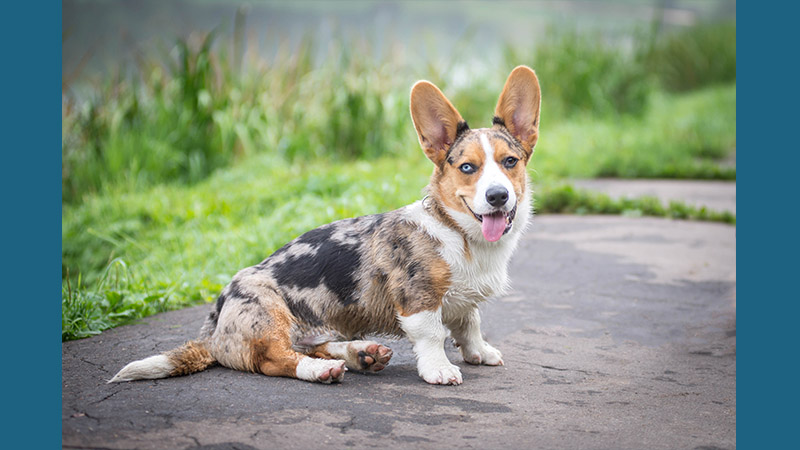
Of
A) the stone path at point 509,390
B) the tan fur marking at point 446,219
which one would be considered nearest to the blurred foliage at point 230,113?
the stone path at point 509,390

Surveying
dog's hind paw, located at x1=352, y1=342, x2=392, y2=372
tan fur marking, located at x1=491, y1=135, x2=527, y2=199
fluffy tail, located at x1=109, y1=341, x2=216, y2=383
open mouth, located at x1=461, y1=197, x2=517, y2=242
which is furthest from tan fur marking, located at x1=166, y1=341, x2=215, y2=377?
tan fur marking, located at x1=491, y1=135, x2=527, y2=199

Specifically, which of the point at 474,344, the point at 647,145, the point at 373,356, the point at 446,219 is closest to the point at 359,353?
the point at 373,356

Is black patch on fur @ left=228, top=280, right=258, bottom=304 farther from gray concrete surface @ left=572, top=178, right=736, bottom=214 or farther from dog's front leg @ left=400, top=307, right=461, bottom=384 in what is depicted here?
gray concrete surface @ left=572, top=178, right=736, bottom=214

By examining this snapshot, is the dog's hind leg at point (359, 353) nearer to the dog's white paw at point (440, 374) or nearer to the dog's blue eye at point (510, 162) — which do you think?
the dog's white paw at point (440, 374)

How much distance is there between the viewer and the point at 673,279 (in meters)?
5.48

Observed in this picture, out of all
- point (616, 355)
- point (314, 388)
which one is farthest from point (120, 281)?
point (616, 355)

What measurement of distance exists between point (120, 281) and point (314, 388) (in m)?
2.58

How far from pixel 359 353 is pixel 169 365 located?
0.90 m

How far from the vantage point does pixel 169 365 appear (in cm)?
344

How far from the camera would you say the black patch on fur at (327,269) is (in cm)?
367

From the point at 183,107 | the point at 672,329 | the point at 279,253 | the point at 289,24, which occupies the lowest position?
the point at 672,329

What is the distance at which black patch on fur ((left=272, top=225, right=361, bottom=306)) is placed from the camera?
3.67m

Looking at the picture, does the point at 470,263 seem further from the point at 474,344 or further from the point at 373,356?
the point at 373,356

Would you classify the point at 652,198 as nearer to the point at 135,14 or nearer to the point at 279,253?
the point at 279,253
